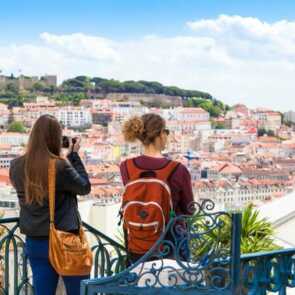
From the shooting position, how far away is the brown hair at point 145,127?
9.82 ft

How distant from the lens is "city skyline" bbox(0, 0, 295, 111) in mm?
37250

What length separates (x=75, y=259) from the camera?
3031mm

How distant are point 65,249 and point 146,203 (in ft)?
1.17

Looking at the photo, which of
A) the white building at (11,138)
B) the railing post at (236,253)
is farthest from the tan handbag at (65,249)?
the white building at (11,138)

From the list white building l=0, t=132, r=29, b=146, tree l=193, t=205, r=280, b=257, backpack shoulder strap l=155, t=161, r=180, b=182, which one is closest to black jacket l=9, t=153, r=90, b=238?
backpack shoulder strap l=155, t=161, r=180, b=182

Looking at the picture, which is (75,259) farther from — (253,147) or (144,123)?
(253,147)

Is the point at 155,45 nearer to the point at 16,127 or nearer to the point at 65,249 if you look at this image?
the point at 16,127

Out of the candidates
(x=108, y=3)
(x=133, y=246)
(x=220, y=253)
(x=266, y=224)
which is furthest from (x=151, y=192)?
(x=108, y=3)

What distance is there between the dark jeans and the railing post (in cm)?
80

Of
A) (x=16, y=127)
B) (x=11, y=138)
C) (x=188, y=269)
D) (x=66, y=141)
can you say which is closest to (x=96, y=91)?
(x=16, y=127)

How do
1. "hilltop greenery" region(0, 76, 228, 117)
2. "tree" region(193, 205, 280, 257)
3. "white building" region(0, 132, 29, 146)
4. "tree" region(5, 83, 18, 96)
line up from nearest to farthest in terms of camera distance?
"tree" region(193, 205, 280, 257) → "white building" region(0, 132, 29, 146) → "tree" region(5, 83, 18, 96) → "hilltop greenery" region(0, 76, 228, 117)

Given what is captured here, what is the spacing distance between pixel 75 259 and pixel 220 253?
2.42ft

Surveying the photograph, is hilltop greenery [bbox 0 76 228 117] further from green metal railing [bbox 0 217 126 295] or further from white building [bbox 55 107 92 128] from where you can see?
green metal railing [bbox 0 217 126 295]

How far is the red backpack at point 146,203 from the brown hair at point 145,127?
0.33ft
